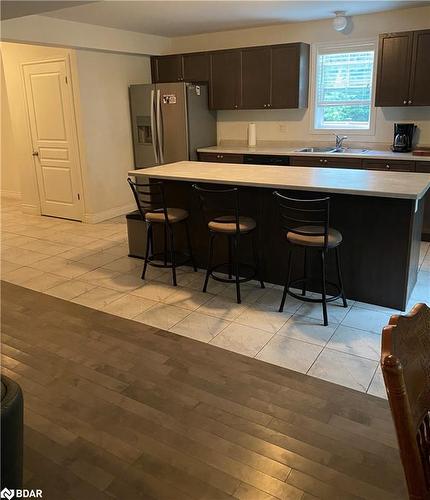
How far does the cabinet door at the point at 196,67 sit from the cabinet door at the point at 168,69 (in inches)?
4.6

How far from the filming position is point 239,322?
3195 millimetres

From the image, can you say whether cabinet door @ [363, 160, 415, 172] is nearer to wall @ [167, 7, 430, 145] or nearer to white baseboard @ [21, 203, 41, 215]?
wall @ [167, 7, 430, 145]

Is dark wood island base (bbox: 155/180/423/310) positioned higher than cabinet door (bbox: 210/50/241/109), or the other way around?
cabinet door (bbox: 210/50/241/109)

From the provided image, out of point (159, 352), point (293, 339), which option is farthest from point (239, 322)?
point (159, 352)

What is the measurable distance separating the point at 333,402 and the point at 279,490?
66 centimetres

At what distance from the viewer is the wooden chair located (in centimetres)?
97

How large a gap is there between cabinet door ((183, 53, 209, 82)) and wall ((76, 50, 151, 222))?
0.70m

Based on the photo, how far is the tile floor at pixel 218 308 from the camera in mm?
2732

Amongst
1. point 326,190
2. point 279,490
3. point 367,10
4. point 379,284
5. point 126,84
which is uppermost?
point 367,10

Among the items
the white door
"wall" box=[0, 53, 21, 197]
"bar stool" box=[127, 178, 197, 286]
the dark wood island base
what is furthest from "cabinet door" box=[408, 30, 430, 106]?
"wall" box=[0, 53, 21, 197]

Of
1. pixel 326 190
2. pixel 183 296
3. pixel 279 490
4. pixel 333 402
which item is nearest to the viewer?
pixel 279 490

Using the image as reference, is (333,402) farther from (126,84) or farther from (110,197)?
(126,84)

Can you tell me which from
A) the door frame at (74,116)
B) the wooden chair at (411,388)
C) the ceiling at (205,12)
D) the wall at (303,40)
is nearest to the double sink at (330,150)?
the wall at (303,40)

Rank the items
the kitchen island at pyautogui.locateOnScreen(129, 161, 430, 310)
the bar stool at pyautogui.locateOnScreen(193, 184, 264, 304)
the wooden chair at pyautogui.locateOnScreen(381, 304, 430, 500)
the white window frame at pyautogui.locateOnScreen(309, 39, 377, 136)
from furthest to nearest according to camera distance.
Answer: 1. the white window frame at pyautogui.locateOnScreen(309, 39, 377, 136)
2. the bar stool at pyautogui.locateOnScreen(193, 184, 264, 304)
3. the kitchen island at pyautogui.locateOnScreen(129, 161, 430, 310)
4. the wooden chair at pyautogui.locateOnScreen(381, 304, 430, 500)
